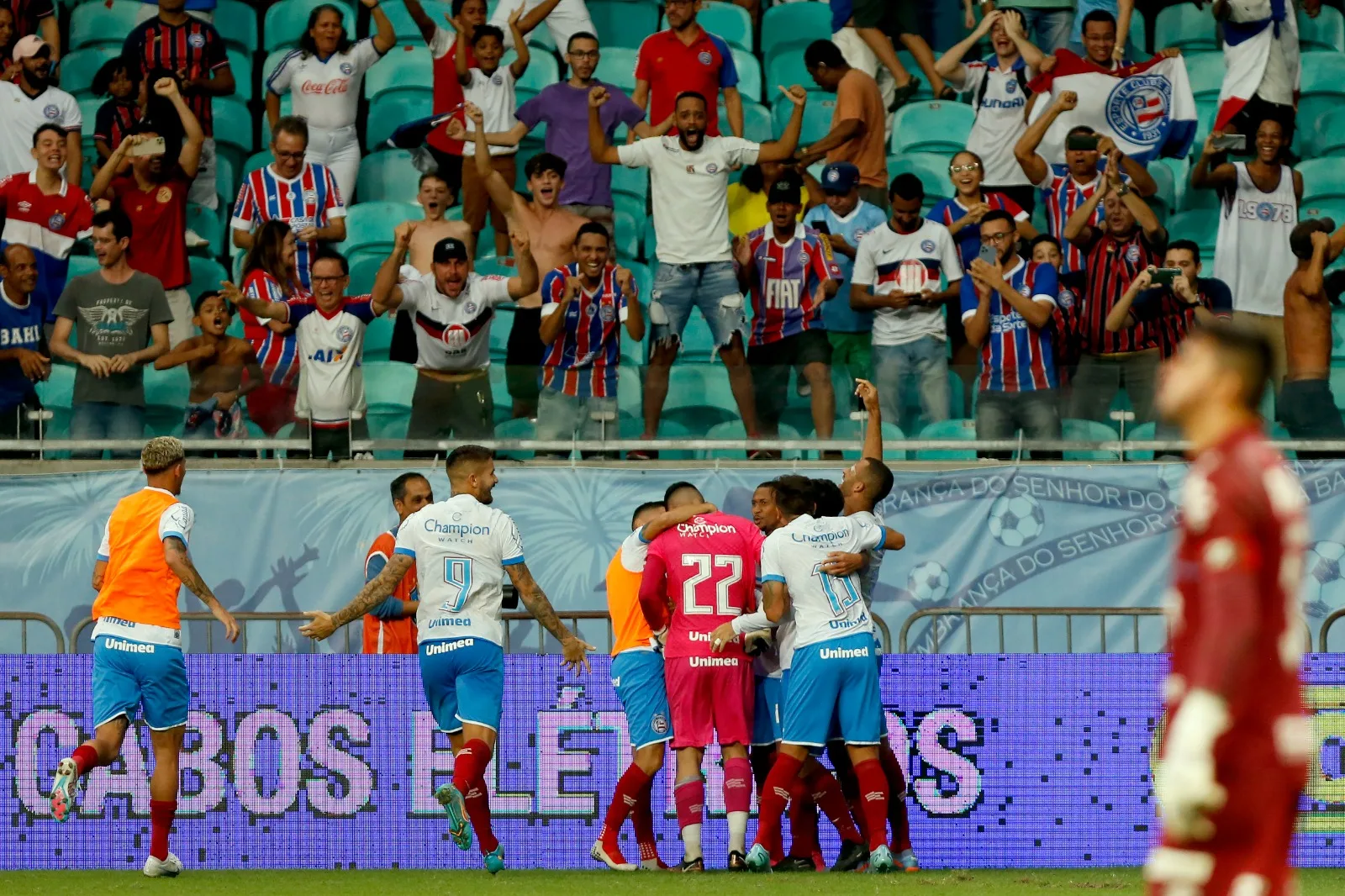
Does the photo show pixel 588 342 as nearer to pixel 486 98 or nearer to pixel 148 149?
pixel 486 98

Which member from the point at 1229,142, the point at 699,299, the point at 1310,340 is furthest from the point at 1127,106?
the point at 699,299

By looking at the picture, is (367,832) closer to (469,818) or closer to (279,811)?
(279,811)

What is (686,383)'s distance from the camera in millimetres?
13109

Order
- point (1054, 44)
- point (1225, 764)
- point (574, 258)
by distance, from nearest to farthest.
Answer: point (1225, 764) < point (574, 258) < point (1054, 44)

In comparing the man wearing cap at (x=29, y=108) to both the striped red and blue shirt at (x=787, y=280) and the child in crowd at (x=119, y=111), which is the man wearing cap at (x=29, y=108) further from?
the striped red and blue shirt at (x=787, y=280)

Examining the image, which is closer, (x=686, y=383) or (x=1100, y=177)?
(x=686, y=383)

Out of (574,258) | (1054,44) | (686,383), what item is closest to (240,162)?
(574,258)

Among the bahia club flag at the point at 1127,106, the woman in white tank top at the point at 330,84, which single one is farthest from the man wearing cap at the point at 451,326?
the bahia club flag at the point at 1127,106

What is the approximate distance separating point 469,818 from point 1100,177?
8119 millimetres

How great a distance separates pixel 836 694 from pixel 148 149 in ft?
29.2

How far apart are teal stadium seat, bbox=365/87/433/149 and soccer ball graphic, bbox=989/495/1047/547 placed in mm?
7324

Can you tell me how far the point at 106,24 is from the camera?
18250 mm

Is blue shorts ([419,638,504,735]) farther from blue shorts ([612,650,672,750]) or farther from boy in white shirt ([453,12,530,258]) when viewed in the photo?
boy in white shirt ([453,12,530,258])

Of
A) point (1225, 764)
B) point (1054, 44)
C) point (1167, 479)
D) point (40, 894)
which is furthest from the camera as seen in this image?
point (1054, 44)
